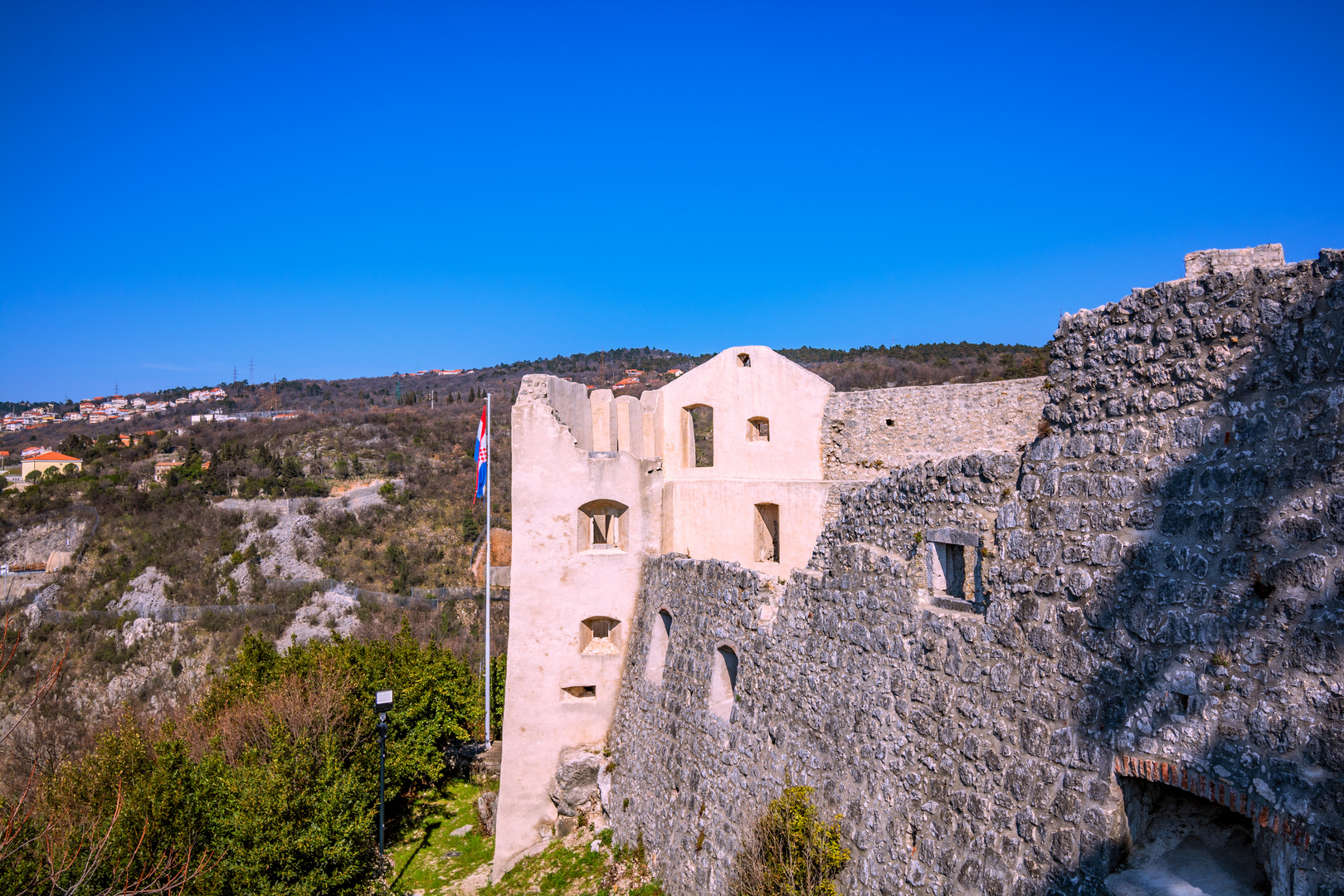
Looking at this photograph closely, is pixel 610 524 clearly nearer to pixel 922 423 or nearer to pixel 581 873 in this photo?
pixel 581 873

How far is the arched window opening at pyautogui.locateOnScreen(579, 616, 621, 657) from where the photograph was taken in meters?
14.9

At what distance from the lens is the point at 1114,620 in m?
5.00

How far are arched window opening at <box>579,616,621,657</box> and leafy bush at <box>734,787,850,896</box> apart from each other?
689cm

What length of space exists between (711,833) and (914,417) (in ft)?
32.0

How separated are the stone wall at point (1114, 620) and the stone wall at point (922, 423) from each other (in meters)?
8.60

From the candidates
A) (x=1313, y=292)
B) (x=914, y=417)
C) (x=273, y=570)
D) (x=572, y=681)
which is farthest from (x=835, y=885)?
(x=273, y=570)

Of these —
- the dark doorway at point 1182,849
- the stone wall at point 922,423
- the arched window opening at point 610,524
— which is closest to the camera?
the dark doorway at point 1182,849

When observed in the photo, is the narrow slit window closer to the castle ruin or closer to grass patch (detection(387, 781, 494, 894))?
the castle ruin

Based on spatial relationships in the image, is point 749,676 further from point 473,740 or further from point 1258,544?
point 473,740

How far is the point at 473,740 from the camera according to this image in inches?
830

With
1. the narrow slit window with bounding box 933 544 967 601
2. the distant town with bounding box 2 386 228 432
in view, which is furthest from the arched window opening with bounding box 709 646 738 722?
the distant town with bounding box 2 386 228 432

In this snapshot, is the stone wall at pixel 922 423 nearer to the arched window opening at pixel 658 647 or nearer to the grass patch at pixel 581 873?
the arched window opening at pixel 658 647

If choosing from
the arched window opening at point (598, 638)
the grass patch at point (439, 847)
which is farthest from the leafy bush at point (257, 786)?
the arched window opening at point (598, 638)

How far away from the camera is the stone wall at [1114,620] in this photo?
4.16m
